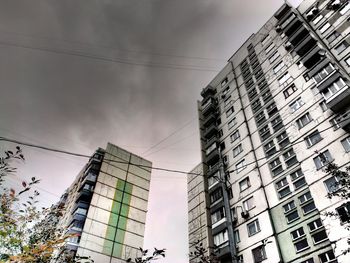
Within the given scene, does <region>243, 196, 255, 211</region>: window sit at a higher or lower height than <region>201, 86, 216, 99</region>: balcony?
lower

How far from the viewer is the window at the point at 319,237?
73.9ft

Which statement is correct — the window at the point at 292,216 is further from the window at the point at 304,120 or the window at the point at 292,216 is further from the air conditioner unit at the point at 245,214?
the window at the point at 304,120

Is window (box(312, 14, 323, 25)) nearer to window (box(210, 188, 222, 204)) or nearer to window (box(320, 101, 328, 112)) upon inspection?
window (box(320, 101, 328, 112))

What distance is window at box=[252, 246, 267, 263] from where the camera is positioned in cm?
2603

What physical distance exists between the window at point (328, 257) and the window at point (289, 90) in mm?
17655

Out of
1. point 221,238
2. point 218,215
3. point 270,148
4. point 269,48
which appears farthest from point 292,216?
point 269,48

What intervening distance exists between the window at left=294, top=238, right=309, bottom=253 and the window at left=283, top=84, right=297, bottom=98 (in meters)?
16.3

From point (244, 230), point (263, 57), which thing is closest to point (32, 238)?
point (244, 230)

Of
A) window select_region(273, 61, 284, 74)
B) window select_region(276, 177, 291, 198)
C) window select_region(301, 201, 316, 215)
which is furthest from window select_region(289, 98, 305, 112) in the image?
window select_region(301, 201, 316, 215)

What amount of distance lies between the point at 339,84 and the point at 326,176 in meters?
8.73

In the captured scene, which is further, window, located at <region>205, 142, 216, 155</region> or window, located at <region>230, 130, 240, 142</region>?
window, located at <region>205, 142, 216, 155</region>

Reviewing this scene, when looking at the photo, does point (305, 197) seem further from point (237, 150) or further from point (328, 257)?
point (237, 150)

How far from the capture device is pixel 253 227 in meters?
28.9

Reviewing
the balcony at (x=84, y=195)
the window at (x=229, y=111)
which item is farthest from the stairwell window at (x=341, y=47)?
the balcony at (x=84, y=195)
